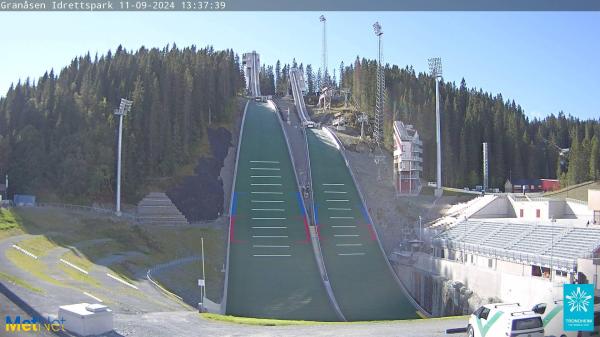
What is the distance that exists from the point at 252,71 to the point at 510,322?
88.5 meters

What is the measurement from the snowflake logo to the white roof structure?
45.9 feet

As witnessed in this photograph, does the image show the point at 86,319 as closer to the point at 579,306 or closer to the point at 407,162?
the point at 579,306

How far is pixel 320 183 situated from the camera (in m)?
45.2

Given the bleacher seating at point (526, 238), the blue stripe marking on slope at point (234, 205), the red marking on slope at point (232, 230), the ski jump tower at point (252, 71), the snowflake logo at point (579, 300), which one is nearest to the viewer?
the snowflake logo at point (579, 300)

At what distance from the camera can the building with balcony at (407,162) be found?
45188mm

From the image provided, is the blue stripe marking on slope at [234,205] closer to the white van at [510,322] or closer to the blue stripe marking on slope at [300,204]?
the blue stripe marking on slope at [300,204]

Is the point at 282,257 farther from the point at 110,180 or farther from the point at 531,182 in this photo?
the point at 531,182

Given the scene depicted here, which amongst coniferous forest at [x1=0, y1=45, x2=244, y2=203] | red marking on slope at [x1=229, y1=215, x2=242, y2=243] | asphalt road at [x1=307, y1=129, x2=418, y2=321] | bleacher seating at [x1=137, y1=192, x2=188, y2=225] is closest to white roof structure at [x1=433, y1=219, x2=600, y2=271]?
asphalt road at [x1=307, y1=129, x2=418, y2=321]

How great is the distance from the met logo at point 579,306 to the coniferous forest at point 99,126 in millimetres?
35252

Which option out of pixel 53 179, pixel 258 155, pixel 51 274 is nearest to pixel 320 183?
pixel 258 155

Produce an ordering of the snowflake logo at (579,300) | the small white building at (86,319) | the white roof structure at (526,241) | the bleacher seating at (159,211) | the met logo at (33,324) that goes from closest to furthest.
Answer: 1. the snowflake logo at (579,300)
2. the met logo at (33,324)
3. the small white building at (86,319)
4. the white roof structure at (526,241)
5. the bleacher seating at (159,211)

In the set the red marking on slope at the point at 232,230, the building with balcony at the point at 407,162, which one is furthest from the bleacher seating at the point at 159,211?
the building with balcony at the point at 407,162

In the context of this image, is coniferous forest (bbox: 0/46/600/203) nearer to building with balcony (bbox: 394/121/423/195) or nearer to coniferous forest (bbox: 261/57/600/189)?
coniferous forest (bbox: 261/57/600/189)

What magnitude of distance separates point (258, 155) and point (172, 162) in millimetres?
7833
